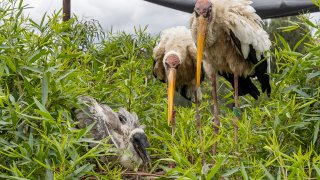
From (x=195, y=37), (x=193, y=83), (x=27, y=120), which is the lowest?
(x=193, y=83)

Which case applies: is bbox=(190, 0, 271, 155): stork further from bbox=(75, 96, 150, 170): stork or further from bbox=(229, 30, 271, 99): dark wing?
bbox=(75, 96, 150, 170): stork

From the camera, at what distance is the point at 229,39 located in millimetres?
3391

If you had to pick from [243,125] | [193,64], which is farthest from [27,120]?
[193,64]

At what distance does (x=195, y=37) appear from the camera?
330 centimetres

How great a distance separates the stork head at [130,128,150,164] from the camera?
9.61 ft

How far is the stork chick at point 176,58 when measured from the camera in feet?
12.8

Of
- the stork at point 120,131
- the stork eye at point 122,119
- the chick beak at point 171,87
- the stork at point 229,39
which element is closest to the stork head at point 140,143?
the stork at point 120,131

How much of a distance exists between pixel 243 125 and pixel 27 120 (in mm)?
957

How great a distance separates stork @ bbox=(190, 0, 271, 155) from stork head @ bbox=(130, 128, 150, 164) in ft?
1.68

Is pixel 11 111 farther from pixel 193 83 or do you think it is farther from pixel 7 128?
pixel 193 83

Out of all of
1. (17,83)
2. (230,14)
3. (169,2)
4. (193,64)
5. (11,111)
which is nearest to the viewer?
(11,111)

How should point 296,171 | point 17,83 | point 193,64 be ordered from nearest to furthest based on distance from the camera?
point 296,171
point 17,83
point 193,64

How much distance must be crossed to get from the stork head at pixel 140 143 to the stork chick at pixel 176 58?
34.9 inches

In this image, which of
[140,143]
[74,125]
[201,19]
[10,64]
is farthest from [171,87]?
[10,64]
